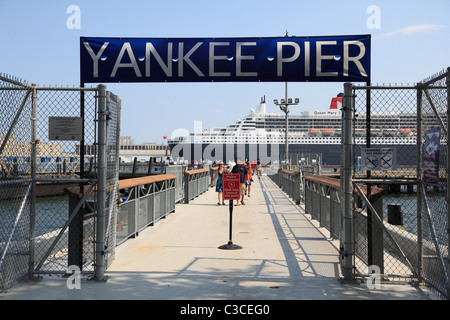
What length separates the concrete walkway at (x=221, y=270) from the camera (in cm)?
509

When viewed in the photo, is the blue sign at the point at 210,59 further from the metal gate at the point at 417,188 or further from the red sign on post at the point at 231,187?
the red sign on post at the point at 231,187

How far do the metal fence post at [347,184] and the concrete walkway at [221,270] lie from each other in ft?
1.01

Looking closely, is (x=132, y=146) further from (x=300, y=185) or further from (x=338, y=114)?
(x=300, y=185)

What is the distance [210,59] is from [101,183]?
2.72 m

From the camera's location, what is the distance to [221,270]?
6242 millimetres

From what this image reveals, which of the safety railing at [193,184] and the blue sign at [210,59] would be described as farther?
the safety railing at [193,184]

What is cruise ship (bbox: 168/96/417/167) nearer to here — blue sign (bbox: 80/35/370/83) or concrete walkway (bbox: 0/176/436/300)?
concrete walkway (bbox: 0/176/436/300)

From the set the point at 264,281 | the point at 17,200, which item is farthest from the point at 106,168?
the point at 264,281

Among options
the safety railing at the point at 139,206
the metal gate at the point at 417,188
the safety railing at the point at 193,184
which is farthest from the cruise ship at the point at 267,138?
the metal gate at the point at 417,188

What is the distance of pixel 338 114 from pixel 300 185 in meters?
85.3

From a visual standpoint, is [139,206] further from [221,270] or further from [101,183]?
[101,183]

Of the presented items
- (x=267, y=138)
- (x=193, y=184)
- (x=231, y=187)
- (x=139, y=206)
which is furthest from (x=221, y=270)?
(x=267, y=138)

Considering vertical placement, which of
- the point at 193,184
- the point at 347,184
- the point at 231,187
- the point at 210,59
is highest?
the point at 210,59

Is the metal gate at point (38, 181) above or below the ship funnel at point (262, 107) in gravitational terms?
below
